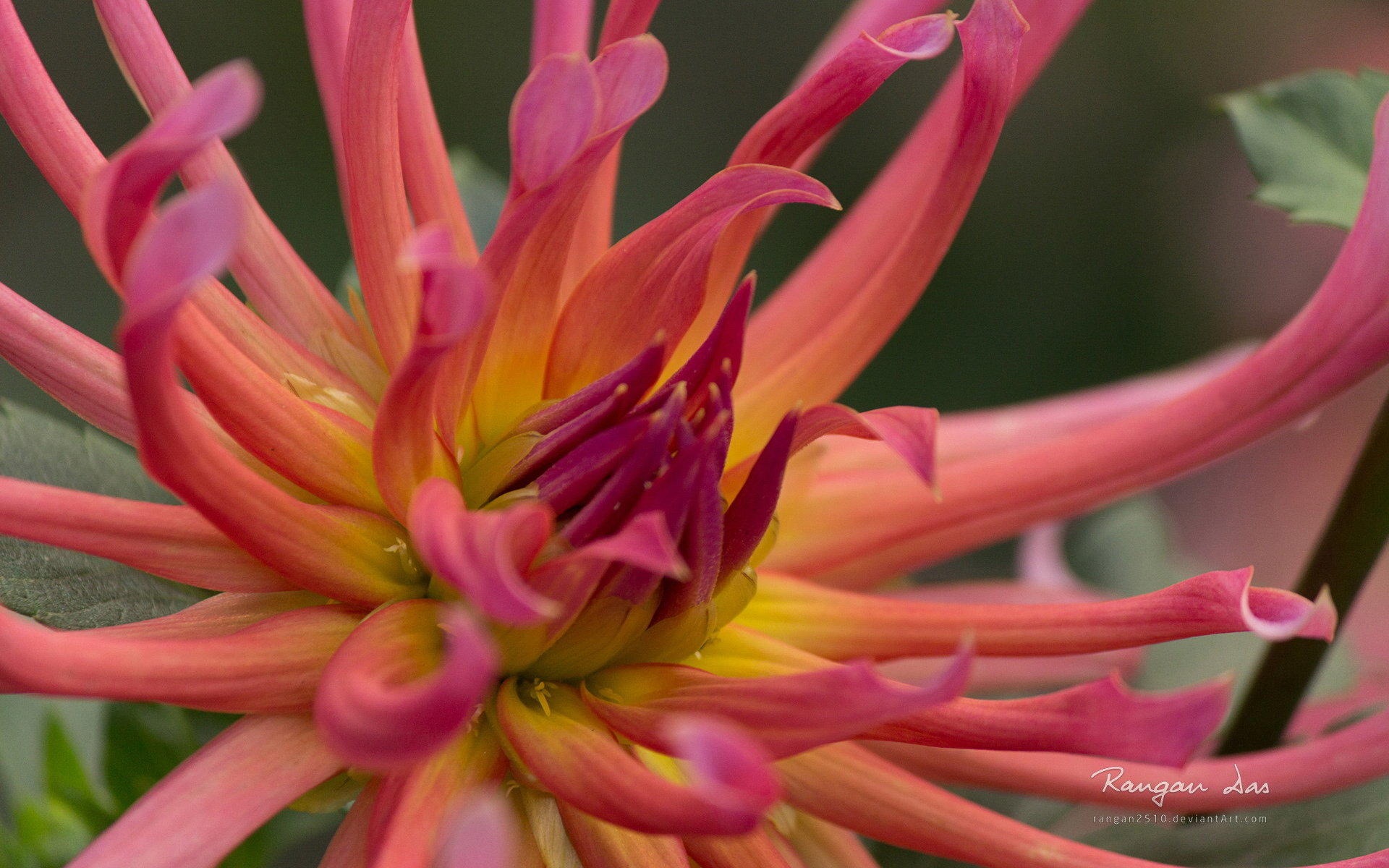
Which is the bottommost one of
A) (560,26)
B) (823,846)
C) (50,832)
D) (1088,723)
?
(50,832)

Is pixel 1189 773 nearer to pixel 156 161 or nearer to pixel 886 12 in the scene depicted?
pixel 886 12

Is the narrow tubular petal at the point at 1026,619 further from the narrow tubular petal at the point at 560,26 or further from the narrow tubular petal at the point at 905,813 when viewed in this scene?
the narrow tubular petal at the point at 560,26

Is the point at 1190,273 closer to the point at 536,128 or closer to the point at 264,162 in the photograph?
the point at 264,162

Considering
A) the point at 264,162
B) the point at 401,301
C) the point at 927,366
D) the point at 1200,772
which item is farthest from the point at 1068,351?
the point at 401,301

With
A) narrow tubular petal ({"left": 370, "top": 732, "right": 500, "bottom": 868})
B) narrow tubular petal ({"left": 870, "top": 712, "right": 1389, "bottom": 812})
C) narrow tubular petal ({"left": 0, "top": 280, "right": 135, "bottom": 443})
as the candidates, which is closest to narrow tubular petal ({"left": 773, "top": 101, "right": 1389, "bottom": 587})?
narrow tubular petal ({"left": 870, "top": 712, "right": 1389, "bottom": 812})

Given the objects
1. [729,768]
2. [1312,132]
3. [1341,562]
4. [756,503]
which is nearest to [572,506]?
[756,503]

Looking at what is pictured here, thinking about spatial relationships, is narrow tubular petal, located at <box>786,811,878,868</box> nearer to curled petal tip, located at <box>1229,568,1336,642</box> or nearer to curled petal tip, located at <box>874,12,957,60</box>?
curled petal tip, located at <box>1229,568,1336,642</box>
